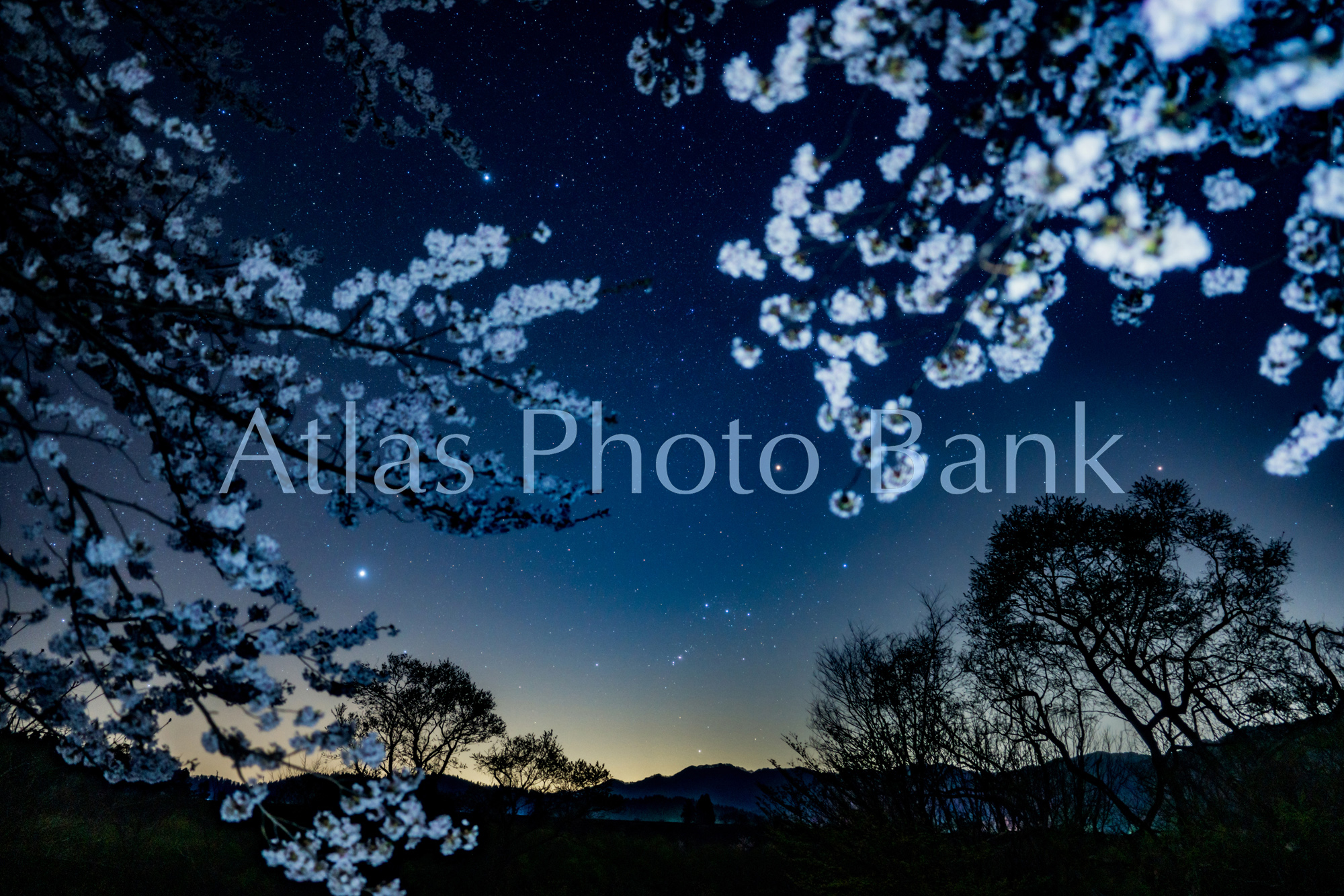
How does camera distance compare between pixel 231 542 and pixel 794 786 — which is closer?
pixel 231 542

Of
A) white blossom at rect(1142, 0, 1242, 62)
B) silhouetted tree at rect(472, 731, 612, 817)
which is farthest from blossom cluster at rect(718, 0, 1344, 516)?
silhouetted tree at rect(472, 731, 612, 817)

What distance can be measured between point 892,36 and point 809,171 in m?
0.86

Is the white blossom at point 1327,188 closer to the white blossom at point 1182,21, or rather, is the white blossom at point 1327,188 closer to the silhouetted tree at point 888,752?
the white blossom at point 1182,21

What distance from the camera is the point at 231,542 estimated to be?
11.0 feet

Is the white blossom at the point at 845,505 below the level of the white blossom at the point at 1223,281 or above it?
below

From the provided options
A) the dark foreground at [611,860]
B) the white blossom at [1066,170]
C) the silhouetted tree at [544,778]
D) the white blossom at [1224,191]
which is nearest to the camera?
the white blossom at [1066,170]

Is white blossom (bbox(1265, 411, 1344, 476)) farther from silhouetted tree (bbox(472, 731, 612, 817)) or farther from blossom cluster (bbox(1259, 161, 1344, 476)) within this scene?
silhouetted tree (bbox(472, 731, 612, 817))

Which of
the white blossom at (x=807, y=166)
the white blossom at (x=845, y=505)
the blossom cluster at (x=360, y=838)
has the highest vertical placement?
the white blossom at (x=807, y=166)

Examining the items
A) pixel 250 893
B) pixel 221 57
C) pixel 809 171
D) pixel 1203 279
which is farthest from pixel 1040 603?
pixel 250 893

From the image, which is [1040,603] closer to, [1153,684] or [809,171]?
[1153,684]

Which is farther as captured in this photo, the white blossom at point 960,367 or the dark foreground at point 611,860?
the dark foreground at point 611,860

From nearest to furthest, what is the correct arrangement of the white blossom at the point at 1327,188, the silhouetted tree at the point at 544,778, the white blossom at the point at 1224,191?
the white blossom at the point at 1327,188 → the white blossom at the point at 1224,191 → the silhouetted tree at the point at 544,778

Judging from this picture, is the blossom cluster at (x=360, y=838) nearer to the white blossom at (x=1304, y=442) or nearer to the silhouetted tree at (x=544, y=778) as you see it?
the white blossom at (x=1304, y=442)

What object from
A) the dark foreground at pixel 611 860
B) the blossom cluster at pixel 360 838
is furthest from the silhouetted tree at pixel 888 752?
the blossom cluster at pixel 360 838
